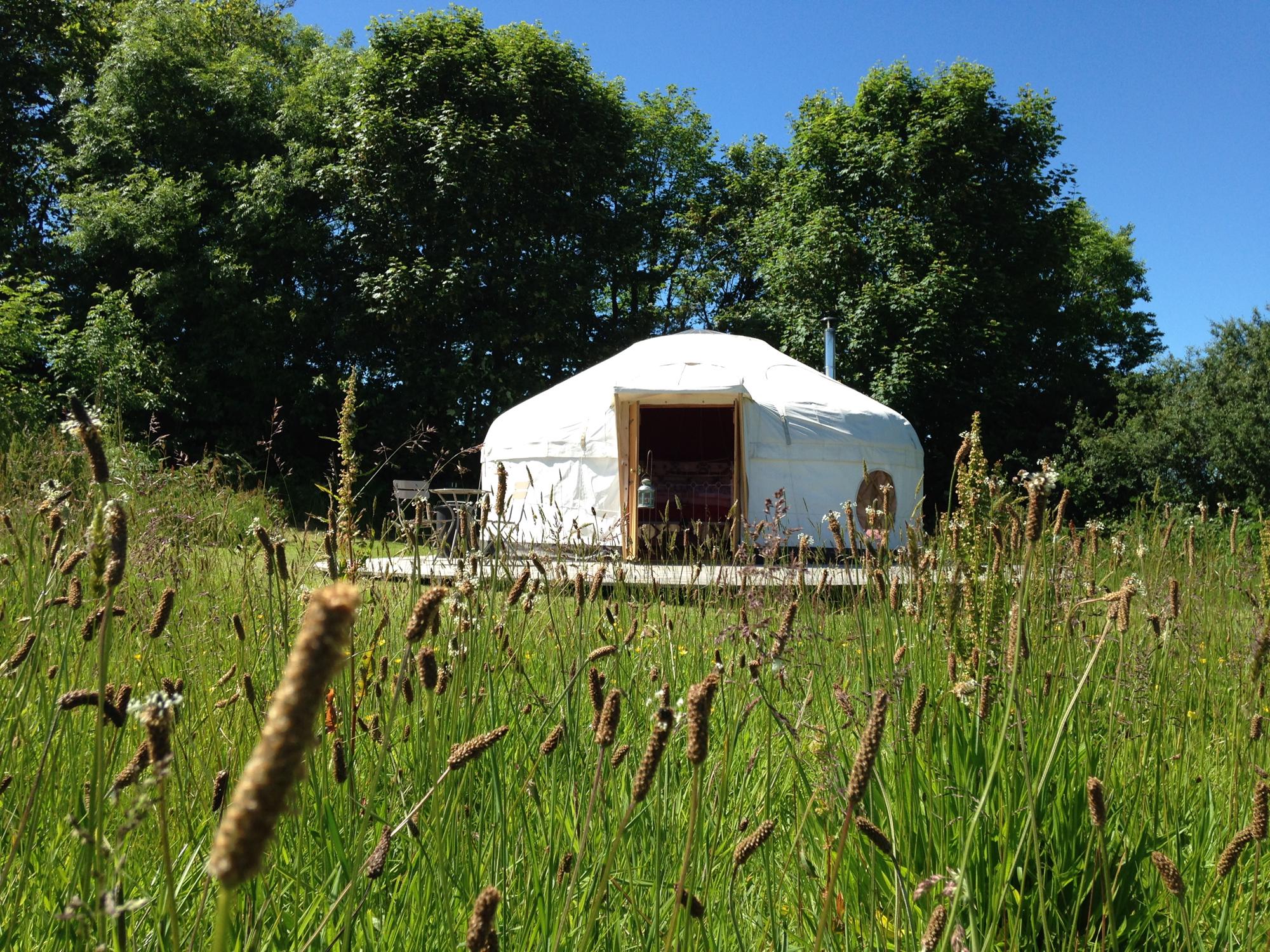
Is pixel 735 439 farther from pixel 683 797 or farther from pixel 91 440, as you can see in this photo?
pixel 91 440

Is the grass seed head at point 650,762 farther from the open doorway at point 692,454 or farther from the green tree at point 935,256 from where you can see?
the green tree at point 935,256

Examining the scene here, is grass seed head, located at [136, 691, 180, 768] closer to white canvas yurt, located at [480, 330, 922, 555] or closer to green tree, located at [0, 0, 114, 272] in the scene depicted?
white canvas yurt, located at [480, 330, 922, 555]

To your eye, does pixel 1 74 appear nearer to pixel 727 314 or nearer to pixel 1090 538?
pixel 727 314

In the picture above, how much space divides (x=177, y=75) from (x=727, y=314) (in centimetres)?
1094

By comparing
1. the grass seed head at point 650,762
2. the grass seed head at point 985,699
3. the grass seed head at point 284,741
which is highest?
the grass seed head at point 284,741

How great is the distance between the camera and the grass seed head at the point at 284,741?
30 centimetres

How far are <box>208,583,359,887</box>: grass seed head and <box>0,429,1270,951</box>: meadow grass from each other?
36cm

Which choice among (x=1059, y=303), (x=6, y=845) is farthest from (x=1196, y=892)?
(x=1059, y=303)

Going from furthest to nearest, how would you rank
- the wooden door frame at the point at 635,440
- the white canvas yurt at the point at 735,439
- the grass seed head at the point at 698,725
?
the white canvas yurt at the point at 735,439 < the wooden door frame at the point at 635,440 < the grass seed head at the point at 698,725

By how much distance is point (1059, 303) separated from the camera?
65.6 feet

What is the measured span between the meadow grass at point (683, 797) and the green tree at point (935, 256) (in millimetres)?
15630

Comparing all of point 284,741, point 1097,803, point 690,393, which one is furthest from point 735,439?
point 284,741

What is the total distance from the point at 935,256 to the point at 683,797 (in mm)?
17376

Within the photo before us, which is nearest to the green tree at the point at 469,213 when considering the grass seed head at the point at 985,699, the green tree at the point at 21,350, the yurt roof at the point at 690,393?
the yurt roof at the point at 690,393
